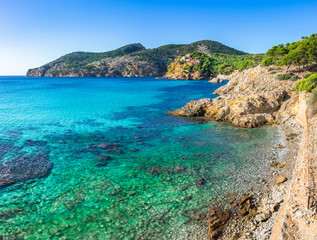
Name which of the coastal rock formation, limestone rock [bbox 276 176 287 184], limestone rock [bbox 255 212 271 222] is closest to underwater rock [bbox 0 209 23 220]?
limestone rock [bbox 255 212 271 222]

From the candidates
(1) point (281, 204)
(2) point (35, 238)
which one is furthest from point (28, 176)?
(1) point (281, 204)

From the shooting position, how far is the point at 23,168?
14633 mm

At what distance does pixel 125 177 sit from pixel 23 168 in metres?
7.97

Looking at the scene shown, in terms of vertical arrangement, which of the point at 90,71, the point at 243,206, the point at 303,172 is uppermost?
the point at 90,71

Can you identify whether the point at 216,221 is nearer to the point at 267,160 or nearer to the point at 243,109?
the point at 267,160

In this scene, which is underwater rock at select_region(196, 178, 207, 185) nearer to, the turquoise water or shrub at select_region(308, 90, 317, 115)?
the turquoise water

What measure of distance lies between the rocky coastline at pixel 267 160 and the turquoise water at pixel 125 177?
987 millimetres

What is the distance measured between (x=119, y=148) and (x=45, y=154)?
644 cm

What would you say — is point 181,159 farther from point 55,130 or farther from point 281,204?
point 55,130

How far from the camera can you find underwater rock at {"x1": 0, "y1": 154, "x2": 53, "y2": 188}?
43.2ft

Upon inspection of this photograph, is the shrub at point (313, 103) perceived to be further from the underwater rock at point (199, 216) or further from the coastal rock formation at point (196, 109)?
the underwater rock at point (199, 216)

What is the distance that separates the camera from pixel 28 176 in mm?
13562

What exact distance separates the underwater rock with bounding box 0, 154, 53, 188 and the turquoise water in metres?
0.56

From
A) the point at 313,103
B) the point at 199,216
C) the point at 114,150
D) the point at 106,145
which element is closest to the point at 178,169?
the point at 199,216
